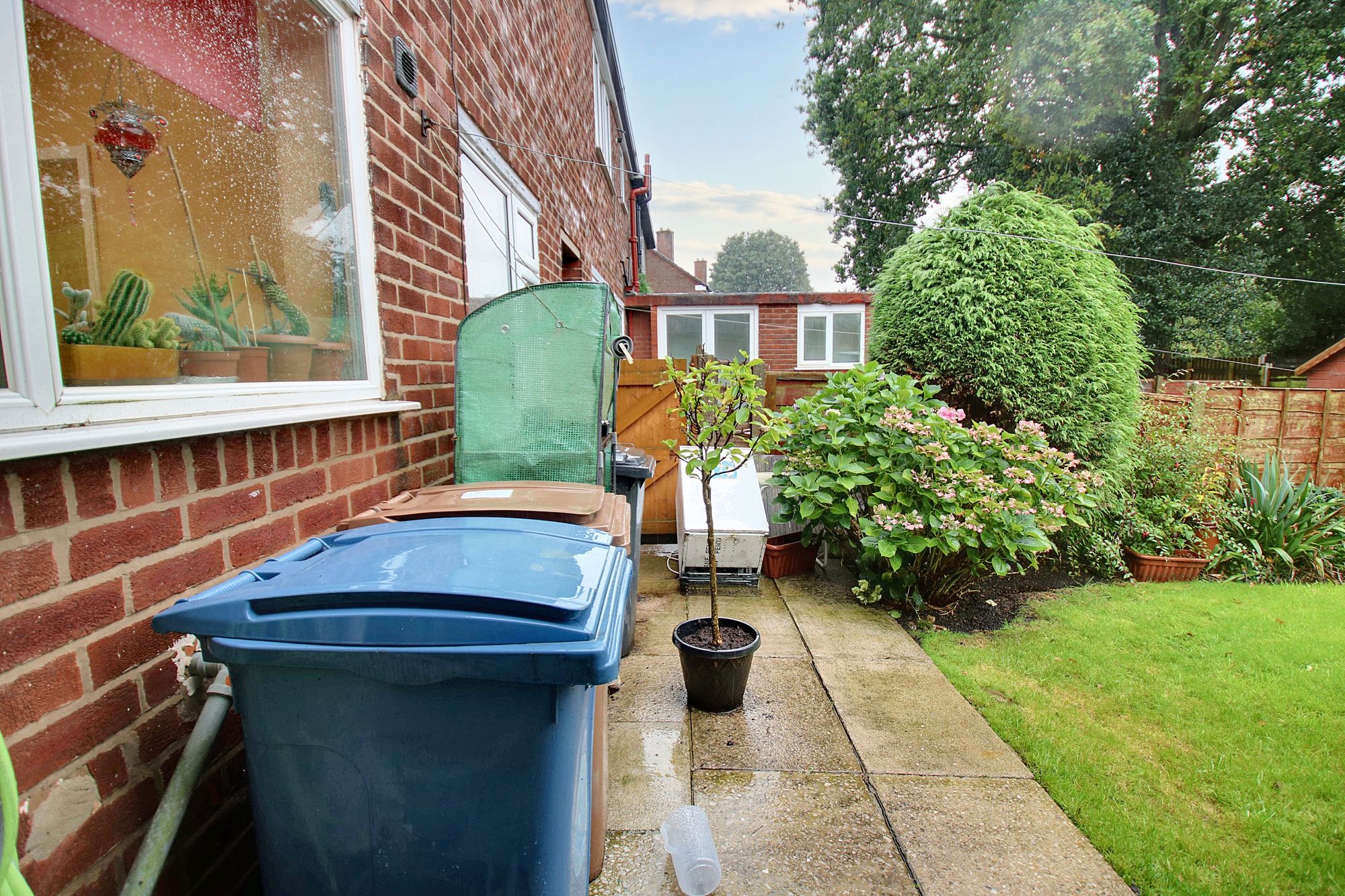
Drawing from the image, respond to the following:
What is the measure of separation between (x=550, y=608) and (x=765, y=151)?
22160 millimetres

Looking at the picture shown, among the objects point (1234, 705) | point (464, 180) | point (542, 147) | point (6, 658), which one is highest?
point (542, 147)

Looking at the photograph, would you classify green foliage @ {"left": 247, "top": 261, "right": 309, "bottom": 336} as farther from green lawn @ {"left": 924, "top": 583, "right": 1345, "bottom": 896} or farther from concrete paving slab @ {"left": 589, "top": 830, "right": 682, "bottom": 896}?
green lawn @ {"left": 924, "top": 583, "right": 1345, "bottom": 896}

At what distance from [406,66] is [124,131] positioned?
1302mm

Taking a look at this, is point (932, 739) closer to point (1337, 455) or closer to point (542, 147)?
point (542, 147)

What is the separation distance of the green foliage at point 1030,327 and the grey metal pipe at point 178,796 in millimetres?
4511

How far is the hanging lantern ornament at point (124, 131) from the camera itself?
51.3 inches

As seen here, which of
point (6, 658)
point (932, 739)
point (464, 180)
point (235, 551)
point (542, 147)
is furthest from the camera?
point (542, 147)

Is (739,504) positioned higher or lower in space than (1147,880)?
higher

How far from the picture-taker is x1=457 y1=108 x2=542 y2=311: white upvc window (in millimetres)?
3150

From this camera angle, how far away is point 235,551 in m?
1.47

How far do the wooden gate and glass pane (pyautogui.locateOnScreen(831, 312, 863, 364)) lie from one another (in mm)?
9247

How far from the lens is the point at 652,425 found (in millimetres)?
5062

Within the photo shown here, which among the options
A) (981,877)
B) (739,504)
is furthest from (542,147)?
(981,877)

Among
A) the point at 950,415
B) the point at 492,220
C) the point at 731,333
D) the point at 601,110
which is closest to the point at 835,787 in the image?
the point at 950,415
